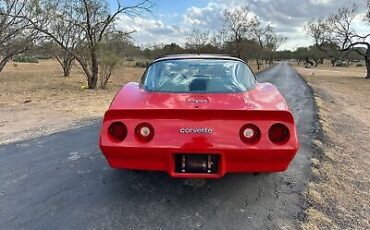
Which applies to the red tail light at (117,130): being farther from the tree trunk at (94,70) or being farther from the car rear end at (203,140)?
the tree trunk at (94,70)

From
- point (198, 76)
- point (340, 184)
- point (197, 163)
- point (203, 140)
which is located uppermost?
point (198, 76)

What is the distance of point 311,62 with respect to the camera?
9719 centimetres

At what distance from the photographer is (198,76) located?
4.34 metres

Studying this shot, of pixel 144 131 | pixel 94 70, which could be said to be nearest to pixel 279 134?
pixel 144 131

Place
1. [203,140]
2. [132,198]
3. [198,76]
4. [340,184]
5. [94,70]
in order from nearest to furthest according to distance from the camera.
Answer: [203,140], [132,198], [198,76], [340,184], [94,70]

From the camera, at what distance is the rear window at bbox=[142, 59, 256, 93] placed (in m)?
4.09

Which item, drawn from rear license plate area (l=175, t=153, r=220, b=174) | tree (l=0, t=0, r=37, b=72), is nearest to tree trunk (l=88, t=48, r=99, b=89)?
tree (l=0, t=0, r=37, b=72)

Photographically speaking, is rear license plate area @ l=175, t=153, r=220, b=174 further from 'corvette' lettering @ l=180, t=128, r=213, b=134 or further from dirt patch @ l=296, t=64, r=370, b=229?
dirt patch @ l=296, t=64, r=370, b=229

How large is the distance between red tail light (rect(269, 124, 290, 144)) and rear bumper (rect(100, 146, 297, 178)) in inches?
4.2

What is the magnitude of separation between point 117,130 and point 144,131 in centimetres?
29

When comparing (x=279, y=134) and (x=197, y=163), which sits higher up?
(x=279, y=134)

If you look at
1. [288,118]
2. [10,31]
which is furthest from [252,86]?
[10,31]

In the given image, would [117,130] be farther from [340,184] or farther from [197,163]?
[340,184]

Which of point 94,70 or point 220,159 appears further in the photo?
point 94,70
